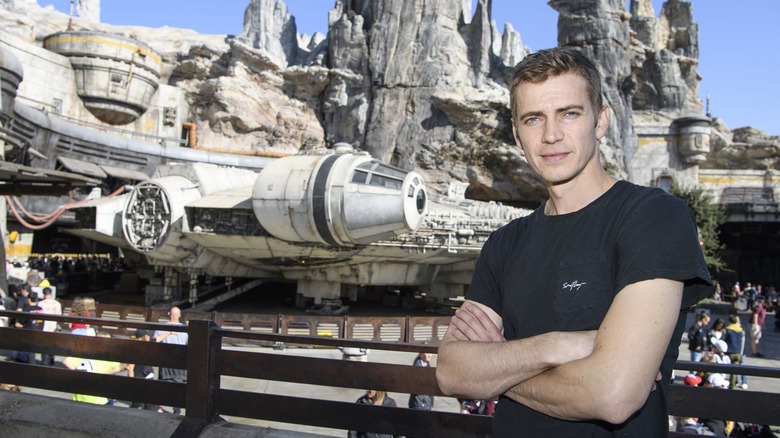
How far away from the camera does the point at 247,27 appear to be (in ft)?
207

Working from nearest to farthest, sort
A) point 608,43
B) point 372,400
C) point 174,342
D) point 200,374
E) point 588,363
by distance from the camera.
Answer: point 588,363 < point 200,374 < point 372,400 < point 174,342 < point 608,43

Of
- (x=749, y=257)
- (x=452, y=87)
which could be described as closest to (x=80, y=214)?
(x=452, y=87)

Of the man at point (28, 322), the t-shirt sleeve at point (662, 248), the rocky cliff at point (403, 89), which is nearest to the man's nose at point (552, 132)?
the t-shirt sleeve at point (662, 248)

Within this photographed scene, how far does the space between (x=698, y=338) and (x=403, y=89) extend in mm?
28826

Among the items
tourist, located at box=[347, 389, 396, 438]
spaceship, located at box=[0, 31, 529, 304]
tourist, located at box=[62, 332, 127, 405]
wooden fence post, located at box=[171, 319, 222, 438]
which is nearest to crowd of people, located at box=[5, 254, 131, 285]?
spaceship, located at box=[0, 31, 529, 304]

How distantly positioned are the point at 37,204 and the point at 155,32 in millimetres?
33998

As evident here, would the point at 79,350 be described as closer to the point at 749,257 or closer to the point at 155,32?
the point at 749,257

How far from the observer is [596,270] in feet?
6.15

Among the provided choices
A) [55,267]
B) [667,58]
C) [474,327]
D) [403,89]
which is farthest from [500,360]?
[667,58]

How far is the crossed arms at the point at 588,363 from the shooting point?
1680 millimetres

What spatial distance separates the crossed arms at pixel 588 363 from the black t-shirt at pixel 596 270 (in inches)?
3.3

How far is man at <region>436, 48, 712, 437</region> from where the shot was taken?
5.57 ft

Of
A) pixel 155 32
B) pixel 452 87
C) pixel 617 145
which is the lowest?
pixel 617 145

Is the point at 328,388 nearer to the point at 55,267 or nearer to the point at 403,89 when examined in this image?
the point at 55,267
